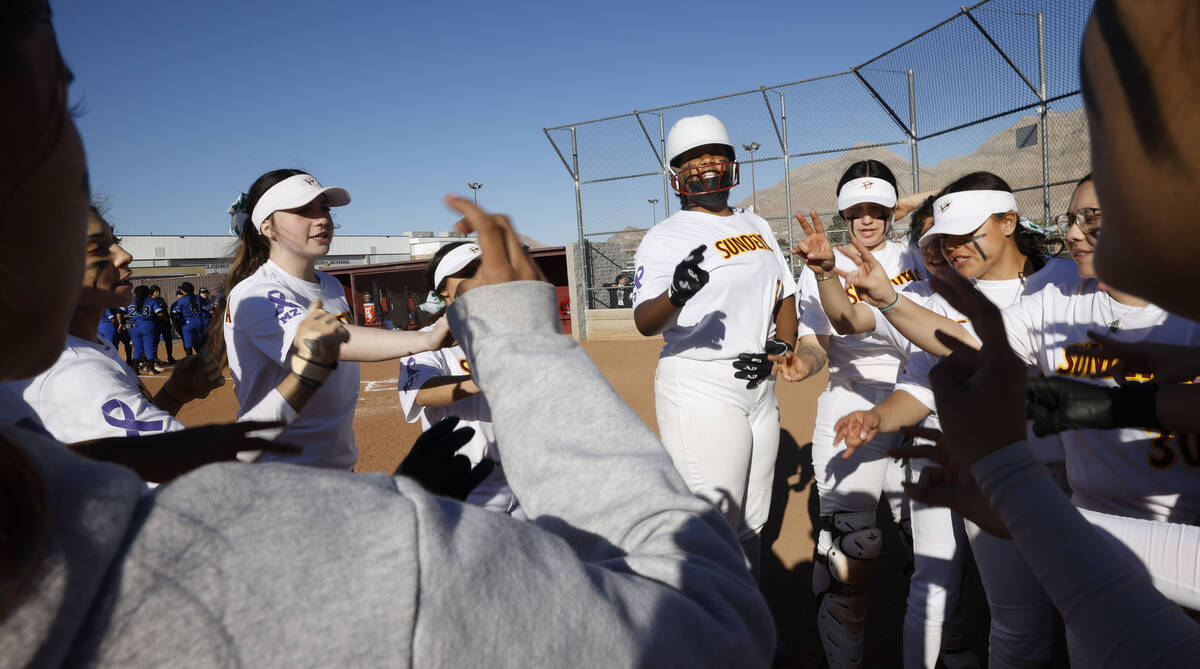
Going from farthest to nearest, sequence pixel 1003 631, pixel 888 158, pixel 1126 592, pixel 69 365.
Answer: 1. pixel 888 158
2. pixel 1003 631
3. pixel 69 365
4. pixel 1126 592

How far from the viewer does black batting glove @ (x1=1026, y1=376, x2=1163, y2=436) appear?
2039mm

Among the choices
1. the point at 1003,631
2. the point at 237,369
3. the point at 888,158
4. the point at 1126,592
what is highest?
the point at 888,158

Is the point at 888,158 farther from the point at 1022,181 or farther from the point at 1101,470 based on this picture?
the point at 1101,470

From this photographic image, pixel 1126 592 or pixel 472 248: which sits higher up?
pixel 472 248

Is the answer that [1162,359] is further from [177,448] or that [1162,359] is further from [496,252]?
[177,448]

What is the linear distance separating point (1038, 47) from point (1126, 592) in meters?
9.01

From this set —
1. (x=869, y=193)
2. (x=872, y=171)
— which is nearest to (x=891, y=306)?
(x=869, y=193)

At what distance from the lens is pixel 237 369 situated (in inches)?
117

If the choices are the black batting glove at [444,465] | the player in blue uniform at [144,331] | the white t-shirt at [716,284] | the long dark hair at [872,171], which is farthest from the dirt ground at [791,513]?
the player in blue uniform at [144,331]

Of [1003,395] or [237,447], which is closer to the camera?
[1003,395]

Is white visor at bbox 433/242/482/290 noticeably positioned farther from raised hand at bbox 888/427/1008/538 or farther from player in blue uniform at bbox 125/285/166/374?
player in blue uniform at bbox 125/285/166/374

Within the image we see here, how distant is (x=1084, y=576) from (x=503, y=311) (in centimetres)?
111

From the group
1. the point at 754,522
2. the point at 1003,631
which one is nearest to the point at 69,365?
the point at 754,522

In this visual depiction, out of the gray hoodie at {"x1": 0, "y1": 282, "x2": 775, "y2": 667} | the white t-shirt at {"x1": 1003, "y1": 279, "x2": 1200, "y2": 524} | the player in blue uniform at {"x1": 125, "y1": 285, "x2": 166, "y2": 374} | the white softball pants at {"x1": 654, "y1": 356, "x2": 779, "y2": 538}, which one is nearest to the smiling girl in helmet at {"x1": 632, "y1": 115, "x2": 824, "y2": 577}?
the white softball pants at {"x1": 654, "y1": 356, "x2": 779, "y2": 538}
